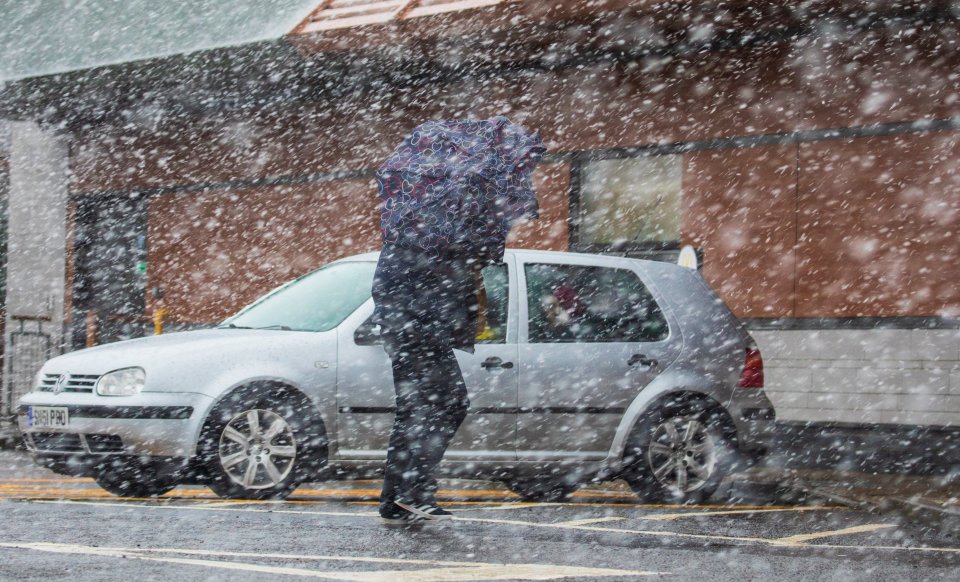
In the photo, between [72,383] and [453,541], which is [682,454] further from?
[72,383]

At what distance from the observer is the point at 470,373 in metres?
8.23

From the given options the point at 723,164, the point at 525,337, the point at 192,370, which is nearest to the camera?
the point at 192,370

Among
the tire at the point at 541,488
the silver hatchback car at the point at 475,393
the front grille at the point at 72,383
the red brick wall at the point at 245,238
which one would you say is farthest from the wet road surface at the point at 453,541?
the red brick wall at the point at 245,238

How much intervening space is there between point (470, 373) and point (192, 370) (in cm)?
156

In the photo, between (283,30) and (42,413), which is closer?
(42,413)

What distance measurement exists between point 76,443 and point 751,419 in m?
3.94

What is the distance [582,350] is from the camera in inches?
333

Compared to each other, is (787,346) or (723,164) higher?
(723,164)

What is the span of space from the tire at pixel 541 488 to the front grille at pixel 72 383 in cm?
256

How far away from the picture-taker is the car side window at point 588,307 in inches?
337

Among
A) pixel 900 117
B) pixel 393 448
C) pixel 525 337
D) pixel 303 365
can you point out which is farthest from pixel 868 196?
pixel 393 448

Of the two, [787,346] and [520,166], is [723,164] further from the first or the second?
[520,166]

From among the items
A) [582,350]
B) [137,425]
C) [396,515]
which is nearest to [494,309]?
[582,350]

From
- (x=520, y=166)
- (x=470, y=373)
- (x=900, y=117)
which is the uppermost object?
(x=900, y=117)
